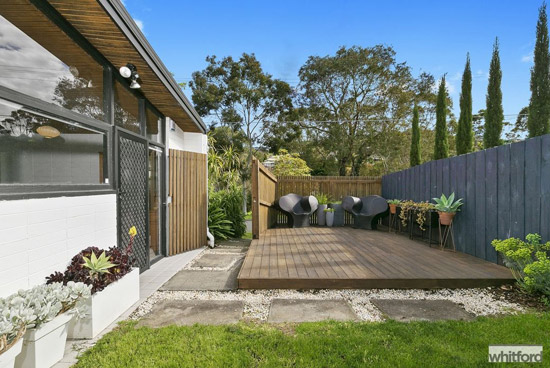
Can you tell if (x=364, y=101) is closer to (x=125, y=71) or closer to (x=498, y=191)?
(x=498, y=191)

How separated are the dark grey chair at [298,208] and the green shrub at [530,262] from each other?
14.2 feet

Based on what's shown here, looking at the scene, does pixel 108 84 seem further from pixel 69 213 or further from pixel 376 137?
pixel 376 137

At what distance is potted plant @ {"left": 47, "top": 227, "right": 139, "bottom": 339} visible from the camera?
6.64 ft

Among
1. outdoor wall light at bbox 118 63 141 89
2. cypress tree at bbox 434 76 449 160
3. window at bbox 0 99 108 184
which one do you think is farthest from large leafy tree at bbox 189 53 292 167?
window at bbox 0 99 108 184

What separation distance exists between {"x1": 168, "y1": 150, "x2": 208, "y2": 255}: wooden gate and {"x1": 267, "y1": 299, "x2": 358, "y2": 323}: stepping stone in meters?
2.69

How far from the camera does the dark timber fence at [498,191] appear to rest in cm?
302

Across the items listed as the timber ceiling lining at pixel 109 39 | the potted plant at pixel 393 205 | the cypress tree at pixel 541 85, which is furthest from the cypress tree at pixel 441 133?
the timber ceiling lining at pixel 109 39

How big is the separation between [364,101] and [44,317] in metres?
16.9

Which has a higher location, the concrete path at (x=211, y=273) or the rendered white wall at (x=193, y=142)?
the rendered white wall at (x=193, y=142)

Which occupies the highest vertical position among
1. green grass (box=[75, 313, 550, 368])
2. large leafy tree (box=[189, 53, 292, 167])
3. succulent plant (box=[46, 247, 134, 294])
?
large leafy tree (box=[189, 53, 292, 167])

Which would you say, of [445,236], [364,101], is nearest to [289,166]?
[364,101]

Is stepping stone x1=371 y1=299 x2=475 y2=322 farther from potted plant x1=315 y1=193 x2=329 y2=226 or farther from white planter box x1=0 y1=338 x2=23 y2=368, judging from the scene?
potted plant x1=315 y1=193 x2=329 y2=226

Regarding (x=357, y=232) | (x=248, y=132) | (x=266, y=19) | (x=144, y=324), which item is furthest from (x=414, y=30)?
(x=144, y=324)

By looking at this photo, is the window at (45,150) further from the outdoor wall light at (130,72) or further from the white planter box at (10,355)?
the white planter box at (10,355)
